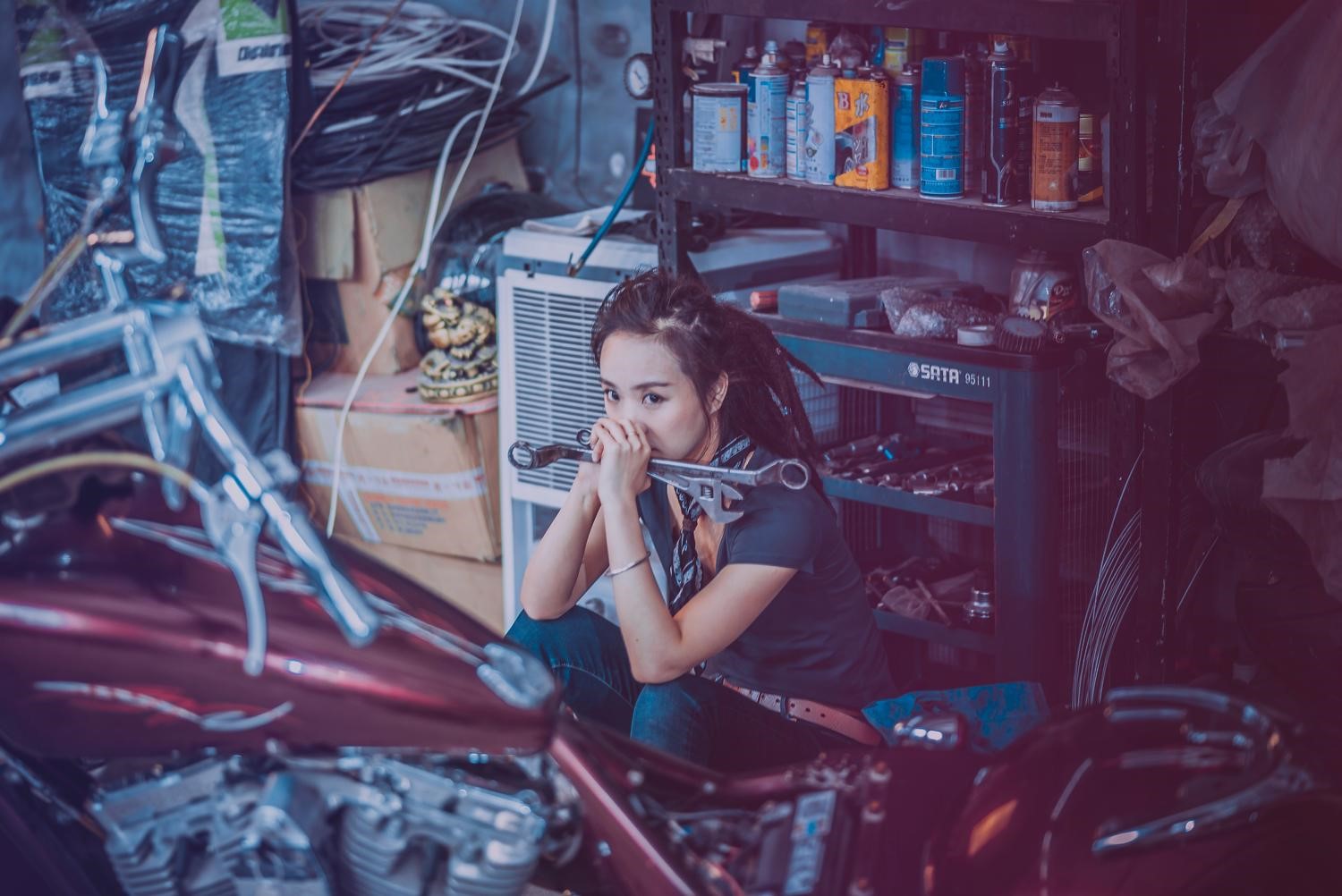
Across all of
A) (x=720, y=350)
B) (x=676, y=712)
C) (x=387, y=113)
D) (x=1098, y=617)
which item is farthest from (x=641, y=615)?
(x=387, y=113)

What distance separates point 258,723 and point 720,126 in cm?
A: 165

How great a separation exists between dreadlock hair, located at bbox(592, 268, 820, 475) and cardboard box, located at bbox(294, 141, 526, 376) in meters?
1.40

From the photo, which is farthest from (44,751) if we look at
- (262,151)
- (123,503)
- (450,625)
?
(262,151)

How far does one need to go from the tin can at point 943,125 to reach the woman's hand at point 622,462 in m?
0.75

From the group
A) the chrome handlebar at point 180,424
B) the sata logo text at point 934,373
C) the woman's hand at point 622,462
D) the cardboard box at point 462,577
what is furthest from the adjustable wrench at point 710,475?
the cardboard box at point 462,577

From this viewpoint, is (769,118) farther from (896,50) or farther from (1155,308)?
(1155,308)

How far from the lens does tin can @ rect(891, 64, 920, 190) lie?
8.00 ft

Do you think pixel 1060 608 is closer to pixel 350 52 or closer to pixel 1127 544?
pixel 1127 544

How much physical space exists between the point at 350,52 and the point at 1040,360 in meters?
1.92

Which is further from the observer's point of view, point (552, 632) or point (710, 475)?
point (552, 632)

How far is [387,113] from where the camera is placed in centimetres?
337

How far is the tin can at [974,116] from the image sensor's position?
236 centimetres

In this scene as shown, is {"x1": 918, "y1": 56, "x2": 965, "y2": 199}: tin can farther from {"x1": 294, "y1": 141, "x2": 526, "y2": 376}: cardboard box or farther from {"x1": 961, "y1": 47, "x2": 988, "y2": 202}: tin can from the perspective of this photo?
{"x1": 294, "y1": 141, "x2": 526, "y2": 376}: cardboard box

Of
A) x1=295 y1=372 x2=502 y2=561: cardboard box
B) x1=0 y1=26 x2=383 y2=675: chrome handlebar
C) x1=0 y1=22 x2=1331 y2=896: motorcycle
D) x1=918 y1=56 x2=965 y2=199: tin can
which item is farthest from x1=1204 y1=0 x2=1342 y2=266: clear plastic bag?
x1=295 y1=372 x2=502 y2=561: cardboard box
